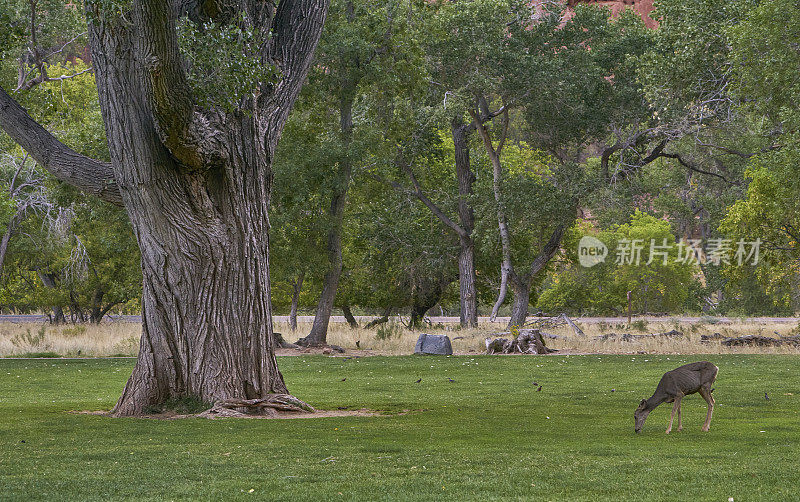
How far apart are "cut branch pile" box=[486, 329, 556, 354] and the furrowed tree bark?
13914 millimetres

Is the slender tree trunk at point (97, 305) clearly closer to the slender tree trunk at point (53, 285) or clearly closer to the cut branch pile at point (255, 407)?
the slender tree trunk at point (53, 285)

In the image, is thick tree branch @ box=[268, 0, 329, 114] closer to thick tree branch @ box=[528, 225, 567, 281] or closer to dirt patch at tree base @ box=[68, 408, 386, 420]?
dirt patch at tree base @ box=[68, 408, 386, 420]

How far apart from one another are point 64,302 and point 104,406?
2841 cm

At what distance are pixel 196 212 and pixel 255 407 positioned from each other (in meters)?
2.78

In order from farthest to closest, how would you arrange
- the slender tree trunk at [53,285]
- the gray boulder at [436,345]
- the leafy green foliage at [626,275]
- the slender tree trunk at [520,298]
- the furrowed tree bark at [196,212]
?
the leafy green foliage at [626,275] < the slender tree trunk at [53,285] < the slender tree trunk at [520,298] < the gray boulder at [436,345] < the furrowed tree bark at [196,212]

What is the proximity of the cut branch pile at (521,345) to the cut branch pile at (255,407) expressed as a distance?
1397 centimetres

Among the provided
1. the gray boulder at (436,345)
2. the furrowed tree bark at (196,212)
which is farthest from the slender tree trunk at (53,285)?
the furrowed tree bark at (196,212)

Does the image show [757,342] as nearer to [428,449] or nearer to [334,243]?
[334,243]

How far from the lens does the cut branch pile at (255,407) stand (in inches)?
472

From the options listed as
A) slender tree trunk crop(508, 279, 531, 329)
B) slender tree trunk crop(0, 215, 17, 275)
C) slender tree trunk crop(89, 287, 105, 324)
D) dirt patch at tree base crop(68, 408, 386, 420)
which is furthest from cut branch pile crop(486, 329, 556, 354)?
slender tree trunk crop(89, 287, 105, 324)

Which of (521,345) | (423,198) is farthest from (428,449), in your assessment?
(423,198)

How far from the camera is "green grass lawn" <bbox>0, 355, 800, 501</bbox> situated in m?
6.76

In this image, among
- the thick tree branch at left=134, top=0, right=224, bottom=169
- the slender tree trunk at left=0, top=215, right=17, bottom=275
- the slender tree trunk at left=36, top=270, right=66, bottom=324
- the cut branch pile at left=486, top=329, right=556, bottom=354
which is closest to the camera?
the thick tree branch at left=134, top=0, right=224, bottom=169

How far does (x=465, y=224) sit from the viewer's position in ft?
132
